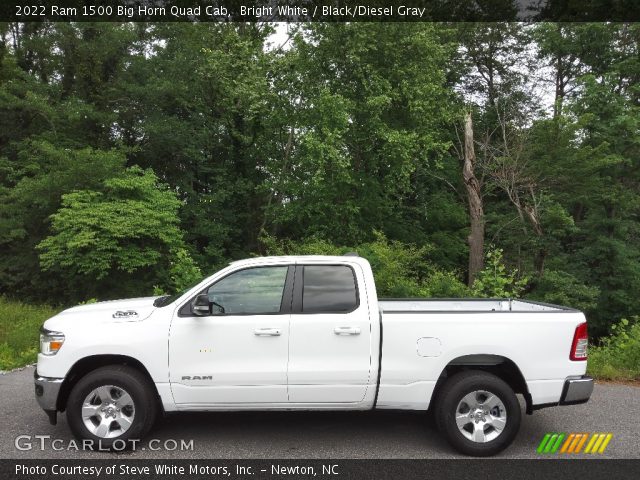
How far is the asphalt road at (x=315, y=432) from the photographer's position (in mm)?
4898

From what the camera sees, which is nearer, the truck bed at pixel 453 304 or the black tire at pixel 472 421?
the black tire at pixel 472 421

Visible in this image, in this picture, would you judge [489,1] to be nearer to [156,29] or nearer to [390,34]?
[390,34]

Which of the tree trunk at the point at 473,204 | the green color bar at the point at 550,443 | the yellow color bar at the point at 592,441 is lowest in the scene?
the yellow color bar at the point at 592,441

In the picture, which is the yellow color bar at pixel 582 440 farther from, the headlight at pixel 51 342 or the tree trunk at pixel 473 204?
the tree trunk at pixel 473 204

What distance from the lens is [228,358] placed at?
492 cm

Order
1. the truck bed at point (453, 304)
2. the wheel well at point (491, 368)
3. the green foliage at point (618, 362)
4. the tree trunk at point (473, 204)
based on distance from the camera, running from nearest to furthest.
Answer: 1. the wheel well at point (491, 368)
2. the truck bed at point (453, 304)
3. the green foliage at point (618, 362)
4. the tree trunk at point (473, 204)

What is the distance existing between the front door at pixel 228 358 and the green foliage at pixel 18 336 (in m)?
5.42

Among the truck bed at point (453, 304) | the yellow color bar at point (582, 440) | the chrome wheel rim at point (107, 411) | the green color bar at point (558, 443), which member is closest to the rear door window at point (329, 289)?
the truck bed at point (453, 304)

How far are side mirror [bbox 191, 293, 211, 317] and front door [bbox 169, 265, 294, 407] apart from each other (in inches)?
1.8

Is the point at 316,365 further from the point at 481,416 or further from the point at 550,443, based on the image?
the point at 550,443

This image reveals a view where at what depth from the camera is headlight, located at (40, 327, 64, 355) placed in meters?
4.95


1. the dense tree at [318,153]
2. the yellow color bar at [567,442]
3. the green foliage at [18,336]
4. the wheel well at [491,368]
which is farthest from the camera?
the dense tree at [318,153]

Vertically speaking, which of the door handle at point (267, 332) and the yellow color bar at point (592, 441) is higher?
the door handle at point (267, 332)

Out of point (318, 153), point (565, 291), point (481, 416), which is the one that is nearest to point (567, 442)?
point (481, 416)
